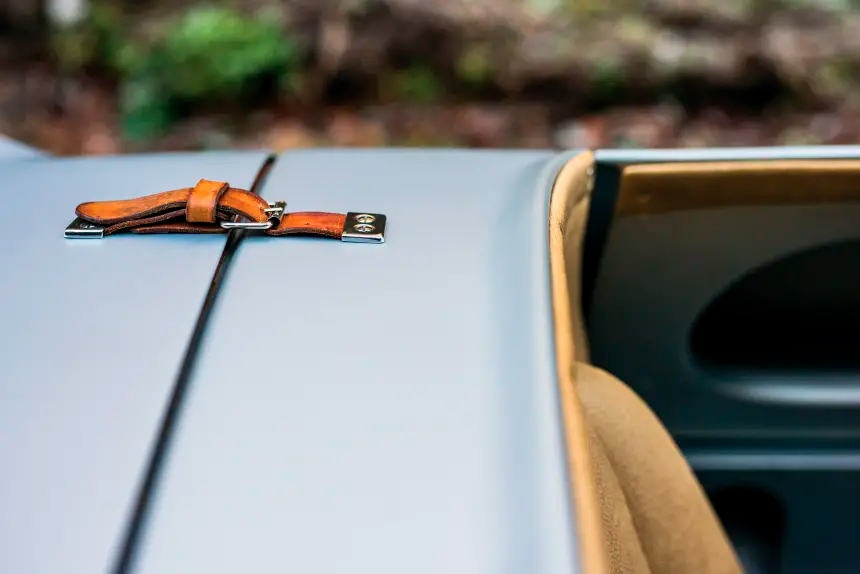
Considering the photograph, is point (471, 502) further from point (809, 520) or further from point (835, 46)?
point (835, 46)

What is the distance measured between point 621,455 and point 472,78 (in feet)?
12.3

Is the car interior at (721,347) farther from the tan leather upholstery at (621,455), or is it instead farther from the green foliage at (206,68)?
the green foliage at (206,68)

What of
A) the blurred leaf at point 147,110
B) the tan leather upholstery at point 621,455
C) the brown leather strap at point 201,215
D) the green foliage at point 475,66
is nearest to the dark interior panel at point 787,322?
the tan leather upholstery at point 621,455

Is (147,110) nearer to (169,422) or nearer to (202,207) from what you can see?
(202,207)

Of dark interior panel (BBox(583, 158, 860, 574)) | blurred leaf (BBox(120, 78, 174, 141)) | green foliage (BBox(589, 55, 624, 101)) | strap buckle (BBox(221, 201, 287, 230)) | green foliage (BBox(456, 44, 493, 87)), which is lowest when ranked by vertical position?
strap buckle (BBox(221, 201, 287, 230))

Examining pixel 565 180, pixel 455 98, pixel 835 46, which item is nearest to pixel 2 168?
pixel 565 180

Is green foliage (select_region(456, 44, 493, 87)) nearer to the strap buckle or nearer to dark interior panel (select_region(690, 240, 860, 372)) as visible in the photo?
dark interior panel (select_region(690, 240, 860, 372))

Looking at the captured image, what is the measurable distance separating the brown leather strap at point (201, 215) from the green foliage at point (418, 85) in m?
3.69

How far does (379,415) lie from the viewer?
72 cm

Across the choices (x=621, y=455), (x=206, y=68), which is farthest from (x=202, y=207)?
(x=206, y=68)

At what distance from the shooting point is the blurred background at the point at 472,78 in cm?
427

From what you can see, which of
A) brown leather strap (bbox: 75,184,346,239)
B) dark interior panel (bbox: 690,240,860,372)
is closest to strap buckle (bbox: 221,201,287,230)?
brown leather strap (bbox: 75,184,346,239)

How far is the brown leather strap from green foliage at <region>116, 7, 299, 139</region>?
3708 mm

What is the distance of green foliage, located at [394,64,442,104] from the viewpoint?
454 cm
